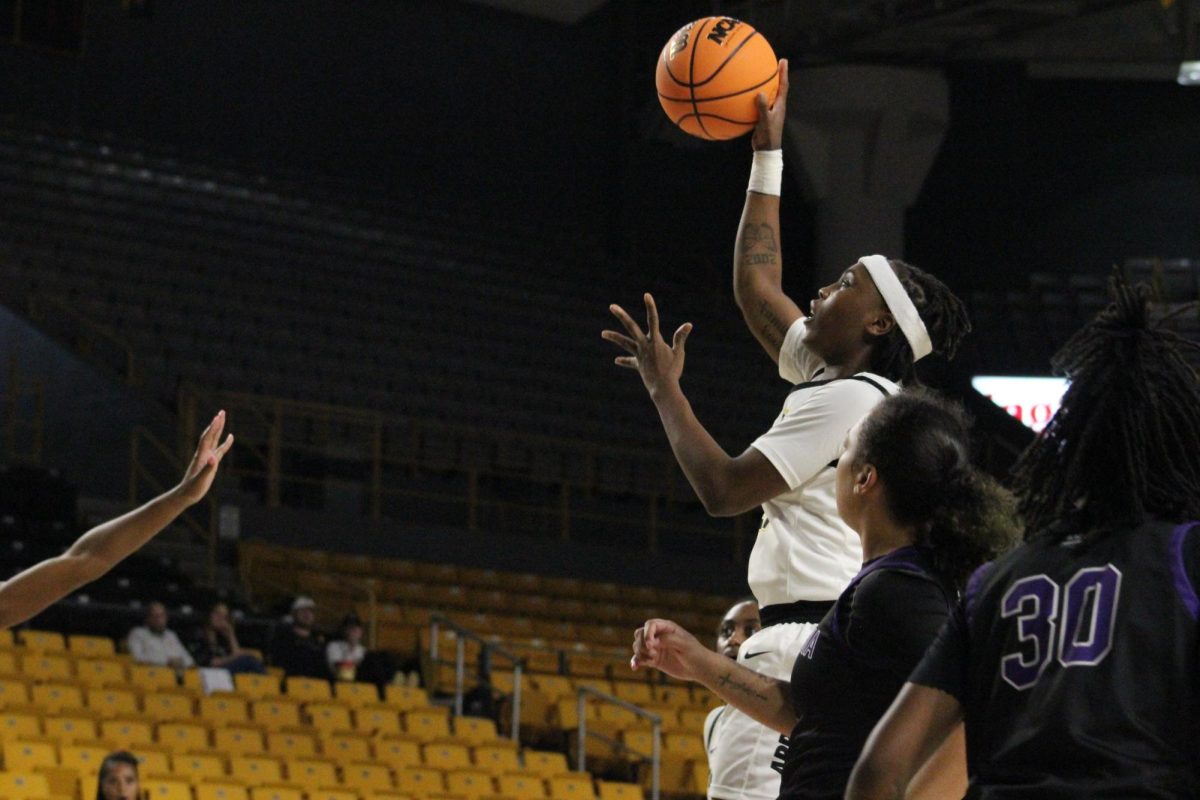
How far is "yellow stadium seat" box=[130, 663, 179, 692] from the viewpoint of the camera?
10.6 m

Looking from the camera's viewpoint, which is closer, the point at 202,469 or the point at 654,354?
the point at 202,469

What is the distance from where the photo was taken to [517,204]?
904 inches

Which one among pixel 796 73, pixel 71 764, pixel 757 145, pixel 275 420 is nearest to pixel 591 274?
pixel 796 73

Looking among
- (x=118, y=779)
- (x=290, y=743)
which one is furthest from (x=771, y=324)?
(x=290, y=743)

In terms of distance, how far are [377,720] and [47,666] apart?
1911 mm

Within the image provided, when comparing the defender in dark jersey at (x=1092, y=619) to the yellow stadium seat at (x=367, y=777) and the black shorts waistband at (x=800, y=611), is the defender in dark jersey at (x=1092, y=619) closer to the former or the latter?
the black shorts waistband at (x=800, y=611)

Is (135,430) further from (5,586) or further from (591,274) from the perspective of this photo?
(5,586)

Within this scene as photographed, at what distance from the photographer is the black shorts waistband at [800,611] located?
379cm

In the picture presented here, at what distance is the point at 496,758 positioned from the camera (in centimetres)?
1102

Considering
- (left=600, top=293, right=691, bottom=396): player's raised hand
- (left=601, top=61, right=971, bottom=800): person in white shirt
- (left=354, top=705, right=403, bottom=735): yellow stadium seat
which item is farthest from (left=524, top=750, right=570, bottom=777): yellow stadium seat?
(left=600, top=293, right=691, bottom=396): player's raised hand

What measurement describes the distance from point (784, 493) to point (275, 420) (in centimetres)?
1213

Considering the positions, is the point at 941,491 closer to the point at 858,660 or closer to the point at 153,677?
the point at 858,660

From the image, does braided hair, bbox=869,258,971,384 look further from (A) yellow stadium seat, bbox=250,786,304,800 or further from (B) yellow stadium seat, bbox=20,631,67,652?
(B) yellow stadium seat, bbox=20,631,67,652

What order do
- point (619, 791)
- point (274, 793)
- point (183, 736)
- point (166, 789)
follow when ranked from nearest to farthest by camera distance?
point (166, 789) → point (274, 793) → point (183, 736) → point (619, 791)
